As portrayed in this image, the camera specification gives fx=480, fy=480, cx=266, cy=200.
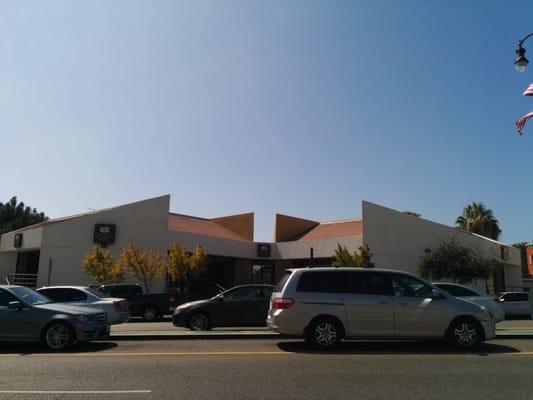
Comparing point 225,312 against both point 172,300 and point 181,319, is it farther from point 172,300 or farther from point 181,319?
point 172,300

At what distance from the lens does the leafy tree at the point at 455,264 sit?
31.9m

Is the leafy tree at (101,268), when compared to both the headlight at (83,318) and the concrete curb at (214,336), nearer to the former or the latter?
the concrete curb at (214,336)

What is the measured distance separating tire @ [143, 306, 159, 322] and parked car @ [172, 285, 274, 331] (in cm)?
677

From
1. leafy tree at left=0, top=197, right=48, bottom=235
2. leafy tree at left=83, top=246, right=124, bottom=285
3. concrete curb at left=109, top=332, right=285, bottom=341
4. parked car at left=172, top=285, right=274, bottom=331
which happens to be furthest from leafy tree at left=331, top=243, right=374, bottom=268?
leafy tree at left=0, top=197, right=48, bottom=235

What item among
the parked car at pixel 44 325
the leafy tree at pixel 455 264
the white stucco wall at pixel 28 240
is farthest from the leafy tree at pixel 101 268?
the leafy tree at pixel 455 264

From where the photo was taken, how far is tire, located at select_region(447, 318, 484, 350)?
401 inches

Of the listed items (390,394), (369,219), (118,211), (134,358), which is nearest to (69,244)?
(118,211)

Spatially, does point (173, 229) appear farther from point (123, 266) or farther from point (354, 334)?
point (354, 334)

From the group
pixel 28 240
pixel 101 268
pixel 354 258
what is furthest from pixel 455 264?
pixel 28 240

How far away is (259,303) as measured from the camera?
1484 cm

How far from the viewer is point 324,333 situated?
33.1 ft

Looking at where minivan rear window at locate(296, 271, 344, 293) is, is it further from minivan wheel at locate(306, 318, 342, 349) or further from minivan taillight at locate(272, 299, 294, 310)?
minivan wheel at locate(306, 318, 342, 349)

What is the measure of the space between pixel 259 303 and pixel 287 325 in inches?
187

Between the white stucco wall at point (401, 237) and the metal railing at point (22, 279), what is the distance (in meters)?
23.4
